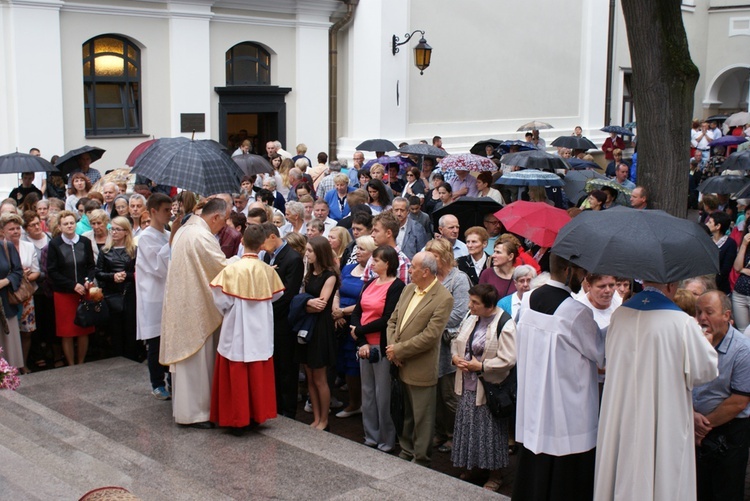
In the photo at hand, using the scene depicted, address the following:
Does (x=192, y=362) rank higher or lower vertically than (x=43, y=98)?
lower

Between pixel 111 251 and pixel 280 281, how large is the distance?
2.64 metres

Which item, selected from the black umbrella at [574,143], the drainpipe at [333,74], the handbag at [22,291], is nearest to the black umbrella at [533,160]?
the handbag at [22,291]

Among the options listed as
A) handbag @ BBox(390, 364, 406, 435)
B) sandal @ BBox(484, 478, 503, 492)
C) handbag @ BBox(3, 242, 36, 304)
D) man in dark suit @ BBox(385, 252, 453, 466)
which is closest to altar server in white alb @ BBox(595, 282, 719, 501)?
sandal @ BBox(484, 478, 503, 492)

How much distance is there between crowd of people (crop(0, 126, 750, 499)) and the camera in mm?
5215

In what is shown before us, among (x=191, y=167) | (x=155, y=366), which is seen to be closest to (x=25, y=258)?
(x=155, y=366)

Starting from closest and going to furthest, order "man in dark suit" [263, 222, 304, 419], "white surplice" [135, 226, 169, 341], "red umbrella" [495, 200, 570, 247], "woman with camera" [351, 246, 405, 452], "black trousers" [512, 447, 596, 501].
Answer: "black trousers" [512, 447, 596, 501] → "woman with camera" [351, 246, 405, 452] → "man in dark suit" [263, 222, 304, 419] → "white surplice" [135, 226, 169, 341] → "red umbrella" [495, 200, 570, 247]

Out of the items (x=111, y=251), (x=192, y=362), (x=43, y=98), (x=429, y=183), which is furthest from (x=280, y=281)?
(x=43, y=98)

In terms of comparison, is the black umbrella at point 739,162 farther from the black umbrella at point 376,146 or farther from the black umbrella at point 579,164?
the black umbrella at point 376,146

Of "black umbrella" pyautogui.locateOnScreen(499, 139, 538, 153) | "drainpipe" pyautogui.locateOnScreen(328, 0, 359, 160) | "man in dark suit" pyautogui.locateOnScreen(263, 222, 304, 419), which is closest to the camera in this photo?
"man in dark suit" pyautogui.locateOnScreen(263, 222, 304, 419)

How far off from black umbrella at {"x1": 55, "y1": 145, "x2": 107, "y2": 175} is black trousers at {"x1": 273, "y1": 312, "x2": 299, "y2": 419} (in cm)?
707

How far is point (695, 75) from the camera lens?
911 centimetres

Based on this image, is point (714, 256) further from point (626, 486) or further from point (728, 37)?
point (728, 37)

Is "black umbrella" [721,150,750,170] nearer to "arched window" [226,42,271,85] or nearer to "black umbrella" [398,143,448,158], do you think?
"black umbrella" [398,143,448,158]

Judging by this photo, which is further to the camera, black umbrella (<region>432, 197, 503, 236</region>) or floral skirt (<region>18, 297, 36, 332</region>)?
black umbrella (<region>432, 197, 503, 236</region>)
